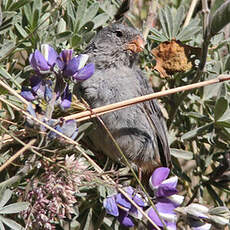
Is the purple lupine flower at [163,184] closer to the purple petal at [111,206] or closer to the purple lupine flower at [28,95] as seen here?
the purple petal at [111,206]

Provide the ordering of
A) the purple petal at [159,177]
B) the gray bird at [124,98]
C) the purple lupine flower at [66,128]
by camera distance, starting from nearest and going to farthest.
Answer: the purple lupine flower at [66,128]
the purple petal at [159,177]
the gray bird at [124,98]

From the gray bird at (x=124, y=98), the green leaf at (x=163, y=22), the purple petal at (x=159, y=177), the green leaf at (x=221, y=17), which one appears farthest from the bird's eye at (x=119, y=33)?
the purple petal at (x=159, y=177)

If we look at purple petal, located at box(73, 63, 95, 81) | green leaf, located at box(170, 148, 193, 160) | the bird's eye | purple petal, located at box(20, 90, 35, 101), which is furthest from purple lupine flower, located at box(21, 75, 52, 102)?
the bird's eye

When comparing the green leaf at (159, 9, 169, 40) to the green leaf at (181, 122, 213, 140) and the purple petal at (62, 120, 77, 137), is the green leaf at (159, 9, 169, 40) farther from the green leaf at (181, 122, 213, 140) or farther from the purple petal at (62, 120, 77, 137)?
the purple petal at (62, 120, 77, 137)

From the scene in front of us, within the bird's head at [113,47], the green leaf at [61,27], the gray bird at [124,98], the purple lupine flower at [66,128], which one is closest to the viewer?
the purple lupine flower at [66,128]

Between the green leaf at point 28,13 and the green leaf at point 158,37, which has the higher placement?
the green leaf at point 28,13

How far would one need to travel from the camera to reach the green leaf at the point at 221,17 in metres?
1.87

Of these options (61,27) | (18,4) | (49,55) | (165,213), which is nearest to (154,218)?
(165,213)

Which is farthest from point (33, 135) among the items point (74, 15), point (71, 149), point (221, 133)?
point (221, 133)

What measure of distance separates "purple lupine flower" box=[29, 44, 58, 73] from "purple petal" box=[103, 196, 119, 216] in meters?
0.63

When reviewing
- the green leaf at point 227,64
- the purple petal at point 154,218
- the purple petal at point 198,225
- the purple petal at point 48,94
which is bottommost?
the purple petal at point 154,218

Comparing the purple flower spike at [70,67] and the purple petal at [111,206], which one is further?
the purple petal at [111,206]

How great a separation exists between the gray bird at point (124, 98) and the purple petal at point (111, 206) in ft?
2.15

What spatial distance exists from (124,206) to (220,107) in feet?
2.29
